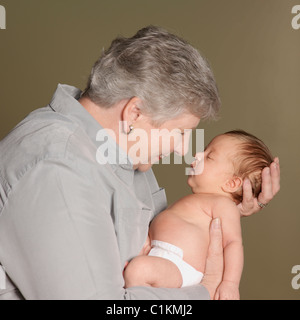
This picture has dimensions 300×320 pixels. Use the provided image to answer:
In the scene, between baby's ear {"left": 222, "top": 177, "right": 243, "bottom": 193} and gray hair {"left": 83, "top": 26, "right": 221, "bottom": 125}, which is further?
baby's ear {"left": 222, "top": 177, "right": 243, "bottom": 193}

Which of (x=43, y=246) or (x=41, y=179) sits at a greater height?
(x=41, y=179)

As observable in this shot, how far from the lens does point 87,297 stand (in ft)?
3.74

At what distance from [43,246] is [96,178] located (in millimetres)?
234

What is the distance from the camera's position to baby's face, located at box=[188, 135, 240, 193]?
1833mm

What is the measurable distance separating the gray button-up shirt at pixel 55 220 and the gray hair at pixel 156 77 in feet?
0.63

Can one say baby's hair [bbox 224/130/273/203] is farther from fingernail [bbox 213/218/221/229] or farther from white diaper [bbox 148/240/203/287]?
white diaper [bbox 148/240/203/287]

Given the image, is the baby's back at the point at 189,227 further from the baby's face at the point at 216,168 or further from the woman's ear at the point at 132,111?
the woman's ear at the point at 132,111

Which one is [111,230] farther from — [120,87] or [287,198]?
[287,198]
